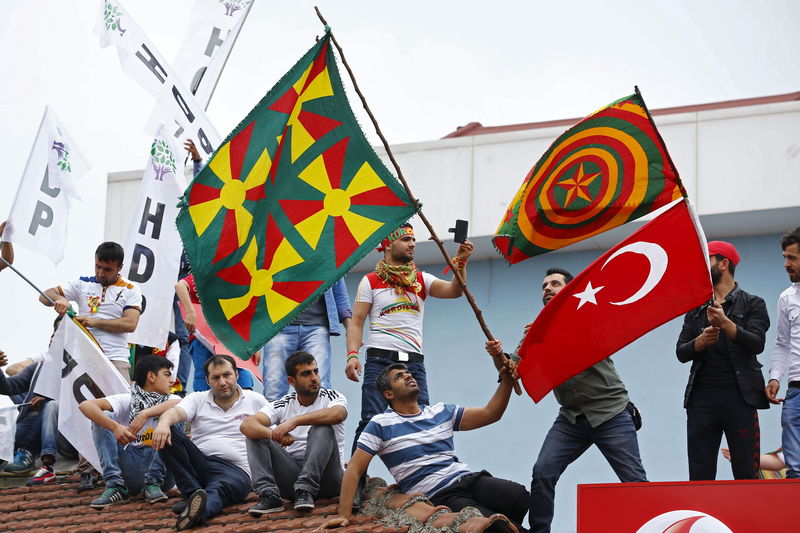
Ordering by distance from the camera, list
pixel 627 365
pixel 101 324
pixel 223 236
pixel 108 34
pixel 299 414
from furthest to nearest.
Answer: pixel 627 365 → pixel 108 34 → pixel 101 324 → pixel 299 414 → pixel 223 236

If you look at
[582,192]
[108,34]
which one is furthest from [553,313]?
[108,34]

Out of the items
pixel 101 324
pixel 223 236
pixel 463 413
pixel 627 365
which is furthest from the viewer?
pixel 627 365

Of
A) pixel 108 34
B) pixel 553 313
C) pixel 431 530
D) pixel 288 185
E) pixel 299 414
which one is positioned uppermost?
pixel 108 34

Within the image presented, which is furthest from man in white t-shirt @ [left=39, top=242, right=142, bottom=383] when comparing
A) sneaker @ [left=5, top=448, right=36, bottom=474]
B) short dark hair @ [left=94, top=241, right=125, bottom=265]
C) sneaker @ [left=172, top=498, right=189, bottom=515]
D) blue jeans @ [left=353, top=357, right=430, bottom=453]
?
blue jeans @ [left=353, top=357, right=430, bottom=453]

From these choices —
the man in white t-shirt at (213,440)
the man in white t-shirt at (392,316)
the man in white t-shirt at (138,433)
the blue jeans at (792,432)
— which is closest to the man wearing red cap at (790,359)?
the blue jeans at (792,432)

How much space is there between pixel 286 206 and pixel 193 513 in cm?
253

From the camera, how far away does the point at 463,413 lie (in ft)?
30.2

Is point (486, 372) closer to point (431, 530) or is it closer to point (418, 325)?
point (418, 325)

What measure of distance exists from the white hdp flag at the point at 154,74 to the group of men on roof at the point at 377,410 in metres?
1.62

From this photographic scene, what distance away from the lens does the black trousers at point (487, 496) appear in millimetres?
8812

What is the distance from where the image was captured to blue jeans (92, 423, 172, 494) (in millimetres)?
10633

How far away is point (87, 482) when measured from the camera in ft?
37.2

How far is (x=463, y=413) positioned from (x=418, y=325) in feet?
3.33

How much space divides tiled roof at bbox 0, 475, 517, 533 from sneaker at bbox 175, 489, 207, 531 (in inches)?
2.7
